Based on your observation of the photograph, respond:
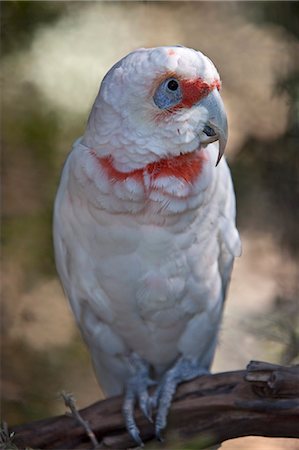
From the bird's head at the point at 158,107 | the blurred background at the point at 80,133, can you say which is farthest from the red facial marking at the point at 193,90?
the blurred background at the point at 80,133

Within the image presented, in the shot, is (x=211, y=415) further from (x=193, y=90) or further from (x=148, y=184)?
(x=193, y=90)

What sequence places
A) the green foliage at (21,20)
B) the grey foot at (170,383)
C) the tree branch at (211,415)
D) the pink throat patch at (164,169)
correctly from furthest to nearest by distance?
the green foliage at (21,20), the grey foot at (170,383), the pink throat patch at (164,169), the tree branch at (211,415)

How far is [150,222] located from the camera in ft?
6.35

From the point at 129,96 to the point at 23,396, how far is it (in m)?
1.45

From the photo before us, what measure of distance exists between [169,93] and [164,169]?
18cm

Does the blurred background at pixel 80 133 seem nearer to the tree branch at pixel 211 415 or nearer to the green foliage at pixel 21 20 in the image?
the green foliage at pixel 21 20

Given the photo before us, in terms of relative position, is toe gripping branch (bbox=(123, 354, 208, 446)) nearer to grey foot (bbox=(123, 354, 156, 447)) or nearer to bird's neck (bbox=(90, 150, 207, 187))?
grey foot (bbox=(123, 354, 156, 447))

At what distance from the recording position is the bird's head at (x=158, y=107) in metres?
1.81

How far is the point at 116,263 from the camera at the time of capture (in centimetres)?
201

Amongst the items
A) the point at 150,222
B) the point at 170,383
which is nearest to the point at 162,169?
the point at 150,222

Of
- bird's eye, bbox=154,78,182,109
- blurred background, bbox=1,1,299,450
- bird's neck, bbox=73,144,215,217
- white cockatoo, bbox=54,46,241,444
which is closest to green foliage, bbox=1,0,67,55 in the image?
blurred background, bbox=1,1,299,450

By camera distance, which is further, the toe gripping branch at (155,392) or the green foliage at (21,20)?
the green foliage at (21,20)

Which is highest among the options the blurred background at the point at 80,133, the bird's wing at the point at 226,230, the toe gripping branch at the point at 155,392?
the blurred background at the point at 80,133

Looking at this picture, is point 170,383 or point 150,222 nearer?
point 150,222
